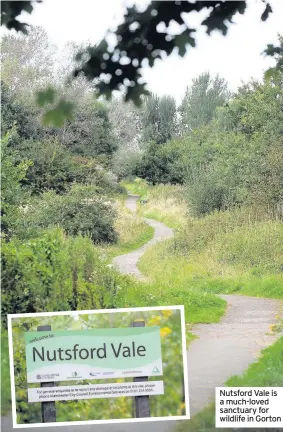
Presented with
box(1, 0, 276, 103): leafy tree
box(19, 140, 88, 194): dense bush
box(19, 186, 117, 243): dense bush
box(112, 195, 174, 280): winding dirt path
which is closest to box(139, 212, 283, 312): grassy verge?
box(112, 195, 174, 280): winding dirt path

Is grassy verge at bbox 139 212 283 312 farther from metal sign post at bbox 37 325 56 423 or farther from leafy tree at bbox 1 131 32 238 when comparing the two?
metal sign post at bbox 37 325 56 423

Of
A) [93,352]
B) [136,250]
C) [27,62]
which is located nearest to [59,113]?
[93,352]

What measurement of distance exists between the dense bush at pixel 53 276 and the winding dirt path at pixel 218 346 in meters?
0.47

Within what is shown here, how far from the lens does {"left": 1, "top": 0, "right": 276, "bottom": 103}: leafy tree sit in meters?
2.25

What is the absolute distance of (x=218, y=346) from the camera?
13.9 feet

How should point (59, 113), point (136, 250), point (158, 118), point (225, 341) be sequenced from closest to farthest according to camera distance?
point (59, 113), point (225, 341), point (158, 118), point (136, 250)

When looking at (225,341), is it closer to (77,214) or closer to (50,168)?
(77,214)

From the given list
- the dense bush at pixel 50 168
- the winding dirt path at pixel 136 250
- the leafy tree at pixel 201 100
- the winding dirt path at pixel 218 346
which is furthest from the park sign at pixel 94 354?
the leafy tree at pixel 201 100

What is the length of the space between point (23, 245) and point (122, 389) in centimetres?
137

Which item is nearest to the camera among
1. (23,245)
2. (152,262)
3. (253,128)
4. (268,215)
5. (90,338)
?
(90,338)

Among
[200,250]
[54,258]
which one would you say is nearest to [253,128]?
[200,250]

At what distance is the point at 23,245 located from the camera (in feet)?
13.9

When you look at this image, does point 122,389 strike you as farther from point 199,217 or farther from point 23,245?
point 199,217

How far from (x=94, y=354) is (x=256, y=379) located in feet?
3.51
